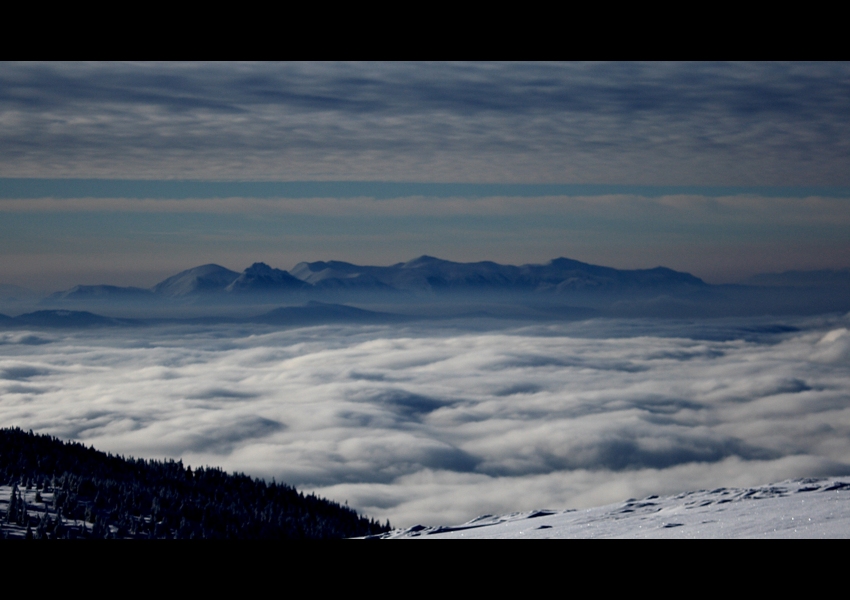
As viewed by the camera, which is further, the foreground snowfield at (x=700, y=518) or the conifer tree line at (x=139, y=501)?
the conifer tree line at (x=139, y=501)

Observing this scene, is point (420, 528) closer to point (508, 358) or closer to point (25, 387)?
point (25, 387)

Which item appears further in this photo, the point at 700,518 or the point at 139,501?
the point at 139,501

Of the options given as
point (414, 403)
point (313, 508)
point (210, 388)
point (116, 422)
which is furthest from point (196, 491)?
point (210, 388)

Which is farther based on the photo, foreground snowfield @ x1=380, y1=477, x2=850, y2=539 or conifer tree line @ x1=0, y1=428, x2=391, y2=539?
conifer tree line @ x1=0, y1=428, x2=391, y2=539

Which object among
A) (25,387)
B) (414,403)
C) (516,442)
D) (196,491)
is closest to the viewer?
(196,491)
